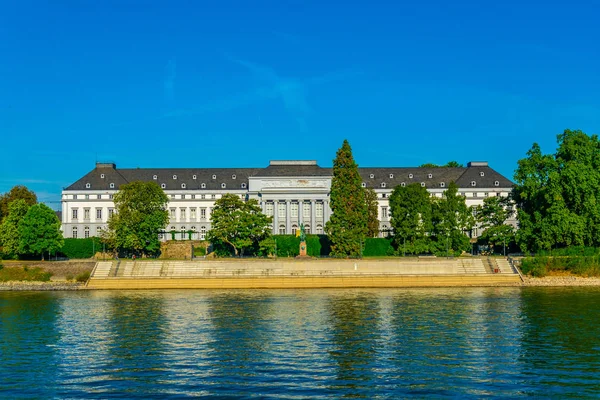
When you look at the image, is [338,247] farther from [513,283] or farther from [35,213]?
[35,213]

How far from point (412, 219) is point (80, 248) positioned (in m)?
42.9

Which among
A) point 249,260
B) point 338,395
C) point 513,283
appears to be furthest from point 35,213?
point 338,395

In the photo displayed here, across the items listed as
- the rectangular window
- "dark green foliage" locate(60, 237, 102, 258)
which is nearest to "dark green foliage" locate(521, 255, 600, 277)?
the rectangular window

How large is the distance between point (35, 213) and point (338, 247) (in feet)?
116

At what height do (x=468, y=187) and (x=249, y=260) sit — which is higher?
(x=468, y=187)

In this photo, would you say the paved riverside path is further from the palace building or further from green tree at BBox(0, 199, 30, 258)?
the palace building

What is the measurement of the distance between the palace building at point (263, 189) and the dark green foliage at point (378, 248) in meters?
19.6

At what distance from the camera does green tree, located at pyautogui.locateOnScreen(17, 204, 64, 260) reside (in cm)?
7862

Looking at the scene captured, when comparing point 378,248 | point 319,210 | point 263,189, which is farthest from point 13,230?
point 319,210

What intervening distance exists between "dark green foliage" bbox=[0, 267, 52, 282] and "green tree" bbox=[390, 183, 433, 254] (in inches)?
1672

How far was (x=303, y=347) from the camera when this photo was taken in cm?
3406

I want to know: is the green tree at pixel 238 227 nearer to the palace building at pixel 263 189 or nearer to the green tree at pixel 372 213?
the green tree at pixel 372 213

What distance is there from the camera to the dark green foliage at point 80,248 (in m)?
89.1

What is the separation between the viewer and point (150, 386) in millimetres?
26641
